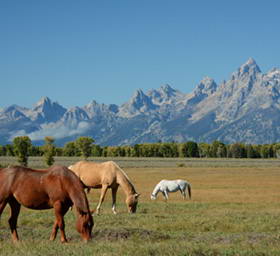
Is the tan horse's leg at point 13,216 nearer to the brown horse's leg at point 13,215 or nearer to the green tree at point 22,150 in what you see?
the brown horse's leg at point 13,215

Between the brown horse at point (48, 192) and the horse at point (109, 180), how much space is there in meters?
8.90

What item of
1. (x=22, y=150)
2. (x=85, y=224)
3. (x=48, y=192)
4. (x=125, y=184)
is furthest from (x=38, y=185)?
(x=22, y=150)

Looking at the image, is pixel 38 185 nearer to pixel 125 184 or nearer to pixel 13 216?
pixel 13 216

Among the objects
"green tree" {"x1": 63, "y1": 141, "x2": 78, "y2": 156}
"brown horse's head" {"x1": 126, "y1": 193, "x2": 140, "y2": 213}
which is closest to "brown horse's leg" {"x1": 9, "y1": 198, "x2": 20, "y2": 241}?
"brown horse's head" {"x1": 126, "y1": 193, "x2": 140, "y2": 213}

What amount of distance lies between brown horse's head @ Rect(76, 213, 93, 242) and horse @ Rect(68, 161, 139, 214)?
31.7ft

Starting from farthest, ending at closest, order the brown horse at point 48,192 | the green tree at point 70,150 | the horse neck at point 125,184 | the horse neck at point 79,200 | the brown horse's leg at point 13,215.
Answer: the green tree at point 70,150, the horse neck at point 125,184, the brown horse's leg at point 13,215, the brown horse at point 48,192, the horse neck at point 79,200

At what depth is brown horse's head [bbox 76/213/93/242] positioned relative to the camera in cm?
1178

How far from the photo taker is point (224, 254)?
10.5 metres

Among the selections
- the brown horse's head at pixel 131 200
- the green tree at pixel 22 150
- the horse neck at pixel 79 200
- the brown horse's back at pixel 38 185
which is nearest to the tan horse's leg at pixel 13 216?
the brown horse's back at pixel 38 185

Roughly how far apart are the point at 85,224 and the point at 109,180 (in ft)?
33.3

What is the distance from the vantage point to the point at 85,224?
11.9 meters

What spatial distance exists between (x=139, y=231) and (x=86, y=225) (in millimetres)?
3015

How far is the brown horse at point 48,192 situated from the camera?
469 inches

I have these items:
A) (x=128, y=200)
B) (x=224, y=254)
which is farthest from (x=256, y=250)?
(x=128, y=200)
